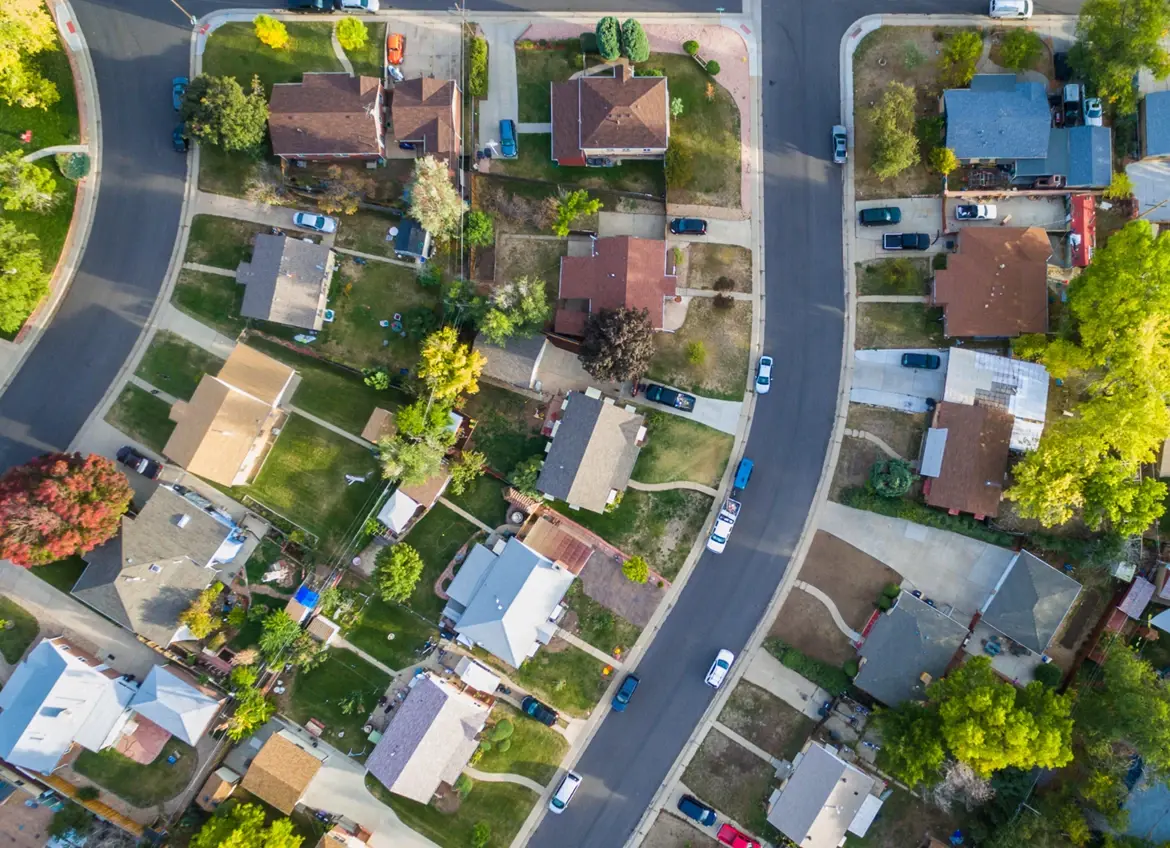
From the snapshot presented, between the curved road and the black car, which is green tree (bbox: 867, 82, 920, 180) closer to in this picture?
the curved road

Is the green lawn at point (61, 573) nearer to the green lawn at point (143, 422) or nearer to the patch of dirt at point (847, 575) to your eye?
the green lawn at point (143, 422)

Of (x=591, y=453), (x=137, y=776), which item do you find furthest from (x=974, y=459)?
(x=137, y=776)

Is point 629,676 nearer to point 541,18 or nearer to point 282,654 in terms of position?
point 282,654

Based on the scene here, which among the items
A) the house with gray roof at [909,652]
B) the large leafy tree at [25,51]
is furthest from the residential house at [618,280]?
the large leafy tree at [25,51]

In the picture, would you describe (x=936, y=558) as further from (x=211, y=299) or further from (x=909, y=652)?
(x=211, y=299)

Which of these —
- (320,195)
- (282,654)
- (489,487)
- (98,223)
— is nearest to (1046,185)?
(489,487)

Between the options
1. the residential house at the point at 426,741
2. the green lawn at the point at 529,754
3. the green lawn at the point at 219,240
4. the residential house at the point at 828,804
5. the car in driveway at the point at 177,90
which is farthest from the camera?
the green lawn at the point at 219,240
